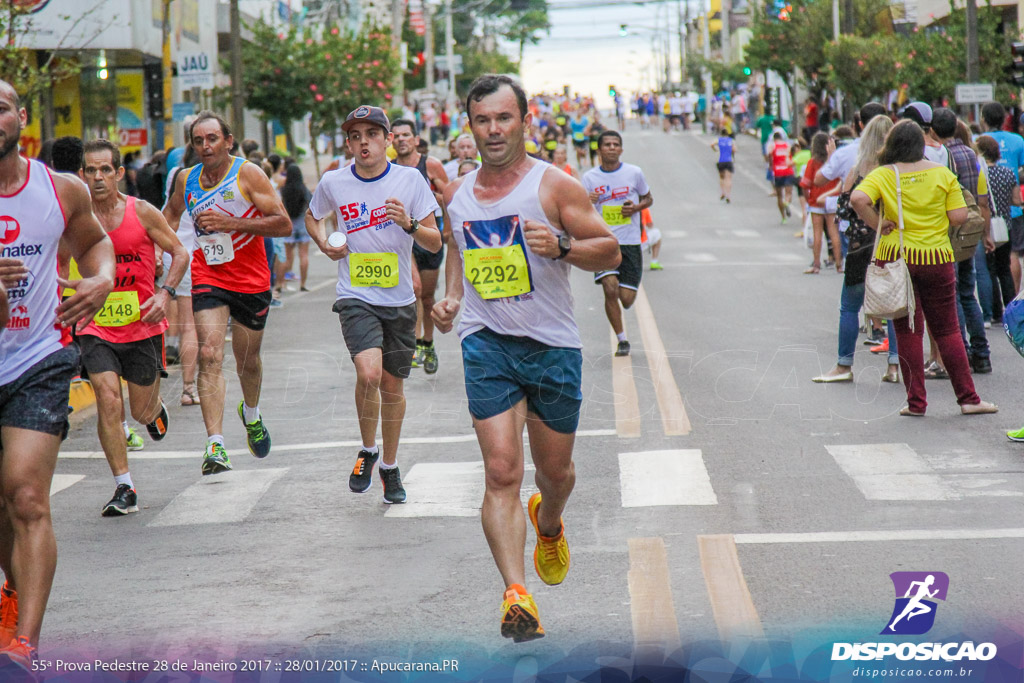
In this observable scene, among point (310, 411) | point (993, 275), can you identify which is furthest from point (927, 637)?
point (993, 275)

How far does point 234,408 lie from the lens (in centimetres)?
1166

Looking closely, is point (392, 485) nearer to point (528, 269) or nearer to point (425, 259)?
point (528, 269)

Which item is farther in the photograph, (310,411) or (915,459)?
(310,411)

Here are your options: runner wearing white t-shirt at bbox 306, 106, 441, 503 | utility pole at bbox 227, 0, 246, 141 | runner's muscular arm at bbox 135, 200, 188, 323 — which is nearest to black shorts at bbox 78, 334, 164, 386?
runner's muscular arm at bbox 135, 200, 188, 323

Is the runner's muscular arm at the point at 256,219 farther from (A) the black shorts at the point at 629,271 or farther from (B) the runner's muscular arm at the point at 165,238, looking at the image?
(A) the black shorts at the point at 629,271

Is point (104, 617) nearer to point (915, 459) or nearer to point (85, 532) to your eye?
point (85, 532)

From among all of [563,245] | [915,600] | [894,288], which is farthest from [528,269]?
[894,288]

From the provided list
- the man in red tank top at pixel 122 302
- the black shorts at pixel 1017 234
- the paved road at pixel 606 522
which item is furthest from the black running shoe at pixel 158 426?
the black shorts at pixel 1017 234

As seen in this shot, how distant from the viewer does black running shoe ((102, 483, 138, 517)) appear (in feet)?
25.4

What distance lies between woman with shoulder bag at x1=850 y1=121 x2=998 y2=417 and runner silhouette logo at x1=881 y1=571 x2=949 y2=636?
13.4ft

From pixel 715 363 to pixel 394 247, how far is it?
5128 millimetres

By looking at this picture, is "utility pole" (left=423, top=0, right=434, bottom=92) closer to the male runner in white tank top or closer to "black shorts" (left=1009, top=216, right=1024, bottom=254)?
"black shorts" (left=1009, top=216, right=1024, bottom=254)

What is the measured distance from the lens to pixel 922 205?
9484 millimetres

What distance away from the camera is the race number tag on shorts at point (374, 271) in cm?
798
